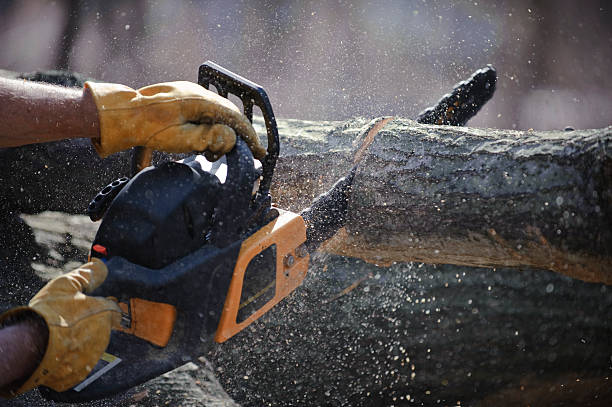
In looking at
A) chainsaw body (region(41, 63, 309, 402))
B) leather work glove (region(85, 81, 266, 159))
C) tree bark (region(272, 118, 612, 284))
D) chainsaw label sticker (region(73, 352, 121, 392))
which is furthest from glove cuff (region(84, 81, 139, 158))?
tree bark (region(272, 118, 612, 284))

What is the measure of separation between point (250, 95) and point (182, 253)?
56 cm

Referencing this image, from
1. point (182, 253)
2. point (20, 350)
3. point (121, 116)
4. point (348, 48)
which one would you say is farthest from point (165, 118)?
point (348, 48)

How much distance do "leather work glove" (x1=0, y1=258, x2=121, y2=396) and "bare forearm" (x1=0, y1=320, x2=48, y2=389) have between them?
0.09 ft

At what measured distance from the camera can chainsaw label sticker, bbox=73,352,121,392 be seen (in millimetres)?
1535

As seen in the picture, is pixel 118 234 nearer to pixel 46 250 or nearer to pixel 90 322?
pixel 90 322

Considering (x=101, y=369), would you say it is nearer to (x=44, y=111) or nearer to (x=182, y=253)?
(x=182, y=253)

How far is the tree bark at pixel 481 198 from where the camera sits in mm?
1727

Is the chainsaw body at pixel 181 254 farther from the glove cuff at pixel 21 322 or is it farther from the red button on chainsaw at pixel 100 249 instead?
the glove cuff at pixel 21 322

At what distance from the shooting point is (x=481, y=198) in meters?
1.86

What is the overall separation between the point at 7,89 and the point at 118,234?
0.58m

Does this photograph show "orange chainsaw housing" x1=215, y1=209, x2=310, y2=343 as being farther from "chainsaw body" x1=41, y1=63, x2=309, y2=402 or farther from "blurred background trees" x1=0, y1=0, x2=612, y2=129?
"blurred background trees" x1=0, y1=0, x2=612, y2=129

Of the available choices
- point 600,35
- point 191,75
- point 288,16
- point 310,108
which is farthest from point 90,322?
point 600,35

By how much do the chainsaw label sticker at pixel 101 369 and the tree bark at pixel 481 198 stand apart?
1.02 m

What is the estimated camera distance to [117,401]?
6.83ft
